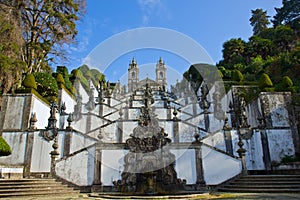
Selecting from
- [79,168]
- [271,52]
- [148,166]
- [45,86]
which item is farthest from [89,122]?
[271,52]

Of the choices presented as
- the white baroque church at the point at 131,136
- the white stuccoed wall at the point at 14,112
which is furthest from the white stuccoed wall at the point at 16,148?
the white stuccoed wall at the point at 14,112

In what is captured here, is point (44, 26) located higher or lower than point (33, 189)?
higher

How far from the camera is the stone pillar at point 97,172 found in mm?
9859

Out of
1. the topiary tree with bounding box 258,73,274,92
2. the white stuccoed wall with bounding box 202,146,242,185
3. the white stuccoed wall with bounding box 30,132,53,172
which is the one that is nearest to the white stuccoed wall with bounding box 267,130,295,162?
the topiary tree with bounding box 258,73,274,92

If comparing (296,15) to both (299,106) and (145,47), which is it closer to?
(299,106)

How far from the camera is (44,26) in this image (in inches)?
787

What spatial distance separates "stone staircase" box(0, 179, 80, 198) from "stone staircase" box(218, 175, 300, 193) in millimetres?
5920

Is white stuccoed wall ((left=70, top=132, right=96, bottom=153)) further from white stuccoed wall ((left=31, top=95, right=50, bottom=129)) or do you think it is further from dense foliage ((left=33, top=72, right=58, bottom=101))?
dense foliage ((left=33, top=72, right=58, bottom=101))

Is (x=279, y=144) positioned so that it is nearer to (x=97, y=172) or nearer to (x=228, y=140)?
(x=228, y=140)

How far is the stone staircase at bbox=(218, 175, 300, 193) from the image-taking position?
8.51 m

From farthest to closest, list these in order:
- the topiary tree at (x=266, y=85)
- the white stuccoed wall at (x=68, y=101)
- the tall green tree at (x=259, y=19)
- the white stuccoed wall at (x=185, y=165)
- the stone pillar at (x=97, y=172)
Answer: the tall green tree at (x=259, y=19)
the white stuccoed wall at (x=68, y=101)
the topiary tree at (x=266, y=85)
the white stuccoed wall at (x=185, y=165)
the stone pillar at (x=97, y=172)

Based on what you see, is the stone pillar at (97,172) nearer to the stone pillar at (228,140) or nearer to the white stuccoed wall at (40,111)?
the white stuccoed wall at (40,111)

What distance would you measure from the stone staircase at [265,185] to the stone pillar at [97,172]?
487cm

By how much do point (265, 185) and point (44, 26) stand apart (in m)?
19.1
